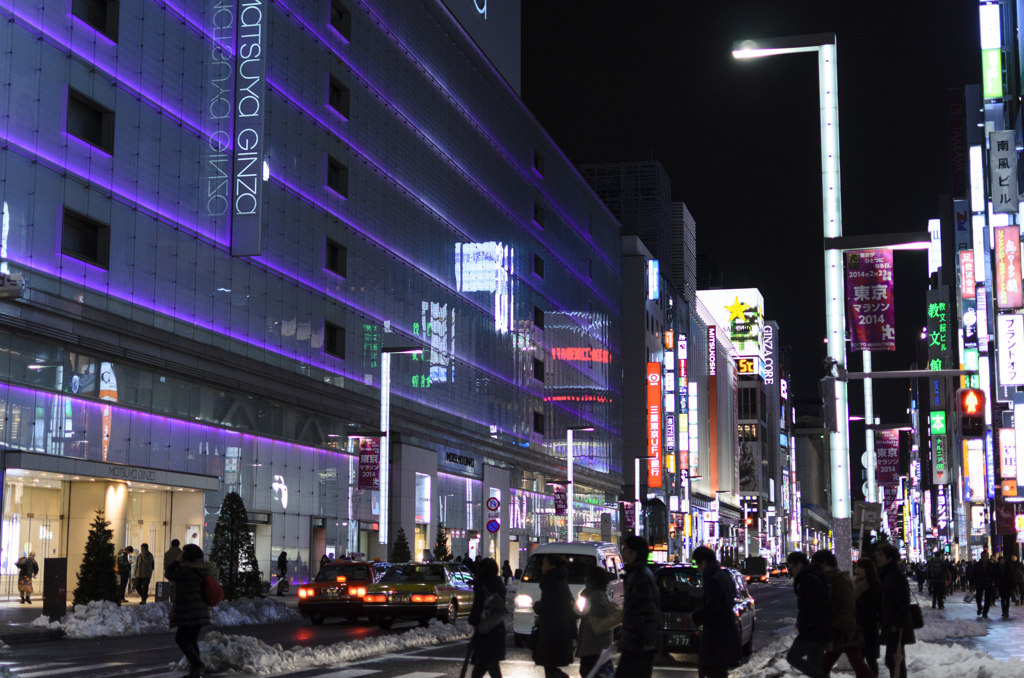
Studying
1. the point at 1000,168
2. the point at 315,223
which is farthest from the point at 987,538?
the point at 315,223

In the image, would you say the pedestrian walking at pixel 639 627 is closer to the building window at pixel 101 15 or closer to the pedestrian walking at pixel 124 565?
the pedestrian walking at pixel 124 565

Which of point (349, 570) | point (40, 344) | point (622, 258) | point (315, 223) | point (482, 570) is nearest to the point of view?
point (482, 570)

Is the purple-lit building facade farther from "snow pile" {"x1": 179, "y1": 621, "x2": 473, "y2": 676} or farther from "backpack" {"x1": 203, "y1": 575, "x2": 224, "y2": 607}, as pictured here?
"backpack" {"x1": 203, "y1": 575, "x2": 224, "y2": 607}

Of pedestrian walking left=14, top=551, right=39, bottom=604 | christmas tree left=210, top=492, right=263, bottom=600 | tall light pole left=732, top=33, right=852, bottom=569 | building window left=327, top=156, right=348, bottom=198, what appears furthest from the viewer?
building window left=327, top=156, right=348, bottom=198

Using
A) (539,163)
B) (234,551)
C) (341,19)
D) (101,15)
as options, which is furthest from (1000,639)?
(539,163)

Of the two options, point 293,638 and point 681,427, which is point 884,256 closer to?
point 293,638

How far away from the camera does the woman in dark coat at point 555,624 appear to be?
473 inches

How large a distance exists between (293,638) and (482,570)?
12.7 m

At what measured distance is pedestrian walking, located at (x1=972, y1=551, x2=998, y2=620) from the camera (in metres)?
34.6

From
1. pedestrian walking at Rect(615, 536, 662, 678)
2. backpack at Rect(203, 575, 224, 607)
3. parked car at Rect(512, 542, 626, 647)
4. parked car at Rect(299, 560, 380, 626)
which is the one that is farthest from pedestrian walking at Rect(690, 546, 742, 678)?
parked car at Rect(299, 560, 380, 626)

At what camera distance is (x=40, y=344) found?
31891 millimetres

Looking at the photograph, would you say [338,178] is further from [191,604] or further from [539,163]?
[191,604]

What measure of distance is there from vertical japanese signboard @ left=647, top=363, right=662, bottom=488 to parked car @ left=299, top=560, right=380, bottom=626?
71.3 metres

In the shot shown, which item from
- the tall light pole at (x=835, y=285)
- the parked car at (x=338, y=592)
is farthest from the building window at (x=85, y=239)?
the tall light pole at (x=835, y=285)
